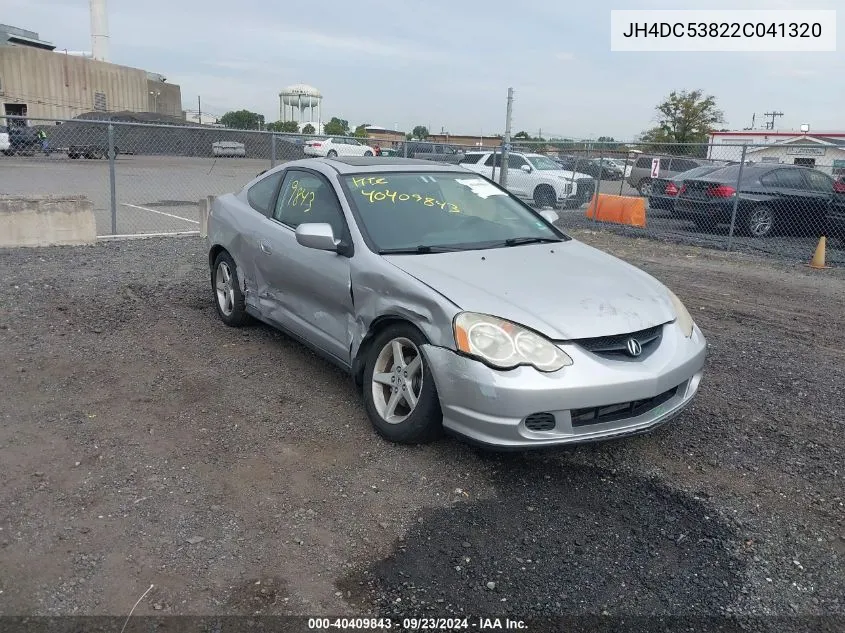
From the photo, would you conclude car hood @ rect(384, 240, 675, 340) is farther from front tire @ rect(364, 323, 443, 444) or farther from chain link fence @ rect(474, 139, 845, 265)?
chain link fence @ rect(474, 139, 845, 265)

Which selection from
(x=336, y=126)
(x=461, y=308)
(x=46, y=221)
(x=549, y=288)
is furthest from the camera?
(x=336, y=126)

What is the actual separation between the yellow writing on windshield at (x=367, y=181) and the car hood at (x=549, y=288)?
885 mm

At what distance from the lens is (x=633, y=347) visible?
3494 millimetres

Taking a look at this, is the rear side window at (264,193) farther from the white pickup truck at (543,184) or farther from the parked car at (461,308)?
the white pickup truck at (543,184)

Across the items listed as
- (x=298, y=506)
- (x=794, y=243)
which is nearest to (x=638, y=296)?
(x=298, y=506)

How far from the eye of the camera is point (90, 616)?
2.51 metres

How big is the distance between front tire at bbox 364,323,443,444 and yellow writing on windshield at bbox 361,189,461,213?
1086 millimetres

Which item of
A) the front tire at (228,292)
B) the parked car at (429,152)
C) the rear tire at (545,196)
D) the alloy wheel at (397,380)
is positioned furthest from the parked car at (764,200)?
the alloy wheel at (397,380)

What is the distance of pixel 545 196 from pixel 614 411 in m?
13.6

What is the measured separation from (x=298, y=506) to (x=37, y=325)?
3789mm

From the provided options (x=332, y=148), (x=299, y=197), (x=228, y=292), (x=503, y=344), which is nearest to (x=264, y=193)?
(x=299, y=197)

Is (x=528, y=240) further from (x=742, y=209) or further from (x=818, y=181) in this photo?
(x=818, y=181)

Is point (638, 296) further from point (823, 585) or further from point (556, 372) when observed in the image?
point (823, 585)

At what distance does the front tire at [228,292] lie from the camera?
565cm
